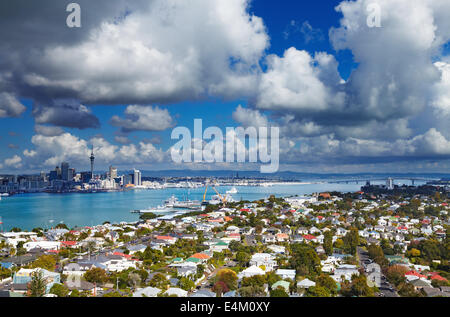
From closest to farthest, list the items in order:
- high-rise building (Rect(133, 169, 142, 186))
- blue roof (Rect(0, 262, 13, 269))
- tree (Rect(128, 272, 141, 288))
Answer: tree (Rect(128, 272, 141, 288)) → blue roof (Rect(0, 262, 13, 269)) → high-rise building (Rect(133, 169, 142, 186))

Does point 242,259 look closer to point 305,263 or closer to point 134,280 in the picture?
point 305,263

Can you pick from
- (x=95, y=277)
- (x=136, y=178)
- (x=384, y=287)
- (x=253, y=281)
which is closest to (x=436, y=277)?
(x=384, y=287)

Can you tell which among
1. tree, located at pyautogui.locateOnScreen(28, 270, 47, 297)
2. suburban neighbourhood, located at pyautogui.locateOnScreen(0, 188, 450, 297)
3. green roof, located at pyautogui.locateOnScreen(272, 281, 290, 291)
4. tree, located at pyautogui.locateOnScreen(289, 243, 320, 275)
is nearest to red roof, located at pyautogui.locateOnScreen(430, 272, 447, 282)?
suburban neighbourhood, located at pyautogui.locateOnScreen(0, 188, 450, 297)

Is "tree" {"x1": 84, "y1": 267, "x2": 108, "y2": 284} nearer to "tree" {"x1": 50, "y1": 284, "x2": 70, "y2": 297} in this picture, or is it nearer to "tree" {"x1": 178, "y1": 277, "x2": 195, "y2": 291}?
"tree" {"x1": 50, "y1": 284, "x2": 70, "y2": 297}

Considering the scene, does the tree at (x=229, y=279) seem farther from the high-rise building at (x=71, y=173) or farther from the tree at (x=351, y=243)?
the high-rise building at (x=71, y=173)

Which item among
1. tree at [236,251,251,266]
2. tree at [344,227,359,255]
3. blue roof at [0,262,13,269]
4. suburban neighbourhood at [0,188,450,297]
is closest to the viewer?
suburban neighbourhood at [0,188,450,297]
